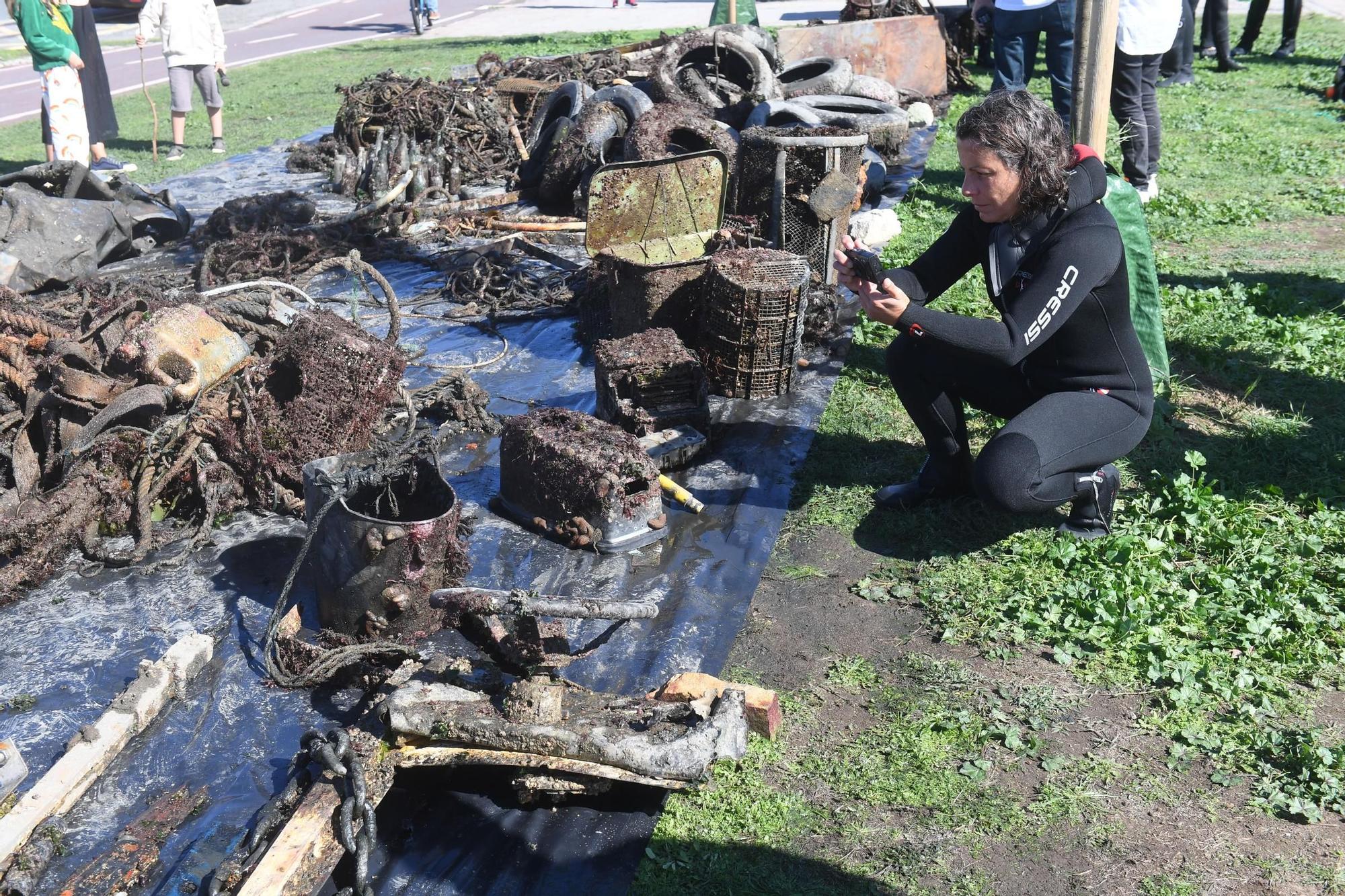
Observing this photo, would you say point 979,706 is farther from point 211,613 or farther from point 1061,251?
point 211,613

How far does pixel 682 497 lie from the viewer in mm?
4418

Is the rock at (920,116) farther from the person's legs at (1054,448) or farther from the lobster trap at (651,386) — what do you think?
the person's legs at (1054,448)

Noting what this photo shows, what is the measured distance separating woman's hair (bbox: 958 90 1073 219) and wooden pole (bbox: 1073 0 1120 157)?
2006 mm

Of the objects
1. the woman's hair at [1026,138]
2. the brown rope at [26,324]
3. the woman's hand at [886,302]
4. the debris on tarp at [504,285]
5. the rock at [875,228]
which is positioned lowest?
the debris on tarp at [504,285]

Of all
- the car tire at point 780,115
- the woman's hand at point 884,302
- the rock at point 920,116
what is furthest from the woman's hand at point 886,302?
the rock at point 920,116

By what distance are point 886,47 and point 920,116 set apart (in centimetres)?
162

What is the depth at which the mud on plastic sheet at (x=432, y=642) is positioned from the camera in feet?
9.23

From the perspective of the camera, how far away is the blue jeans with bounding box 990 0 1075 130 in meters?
8.59

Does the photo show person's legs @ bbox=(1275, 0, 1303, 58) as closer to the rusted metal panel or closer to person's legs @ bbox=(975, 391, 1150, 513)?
the rusted metal panel

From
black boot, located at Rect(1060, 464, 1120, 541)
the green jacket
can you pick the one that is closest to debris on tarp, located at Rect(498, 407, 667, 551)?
black boot, located at Rect(1060, 464, 1120, 541)

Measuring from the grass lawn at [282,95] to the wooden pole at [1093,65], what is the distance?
A: 853 centimetres

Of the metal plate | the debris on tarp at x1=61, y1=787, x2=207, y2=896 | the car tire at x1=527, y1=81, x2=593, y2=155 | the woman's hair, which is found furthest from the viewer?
the car tire at x1=527, y1=81, x2=593, y2=155

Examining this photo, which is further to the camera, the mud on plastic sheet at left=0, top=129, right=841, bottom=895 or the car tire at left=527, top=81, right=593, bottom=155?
the car tire at left=527, top=81, right=593, bottom=155

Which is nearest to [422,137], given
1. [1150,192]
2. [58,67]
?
[58,67]
